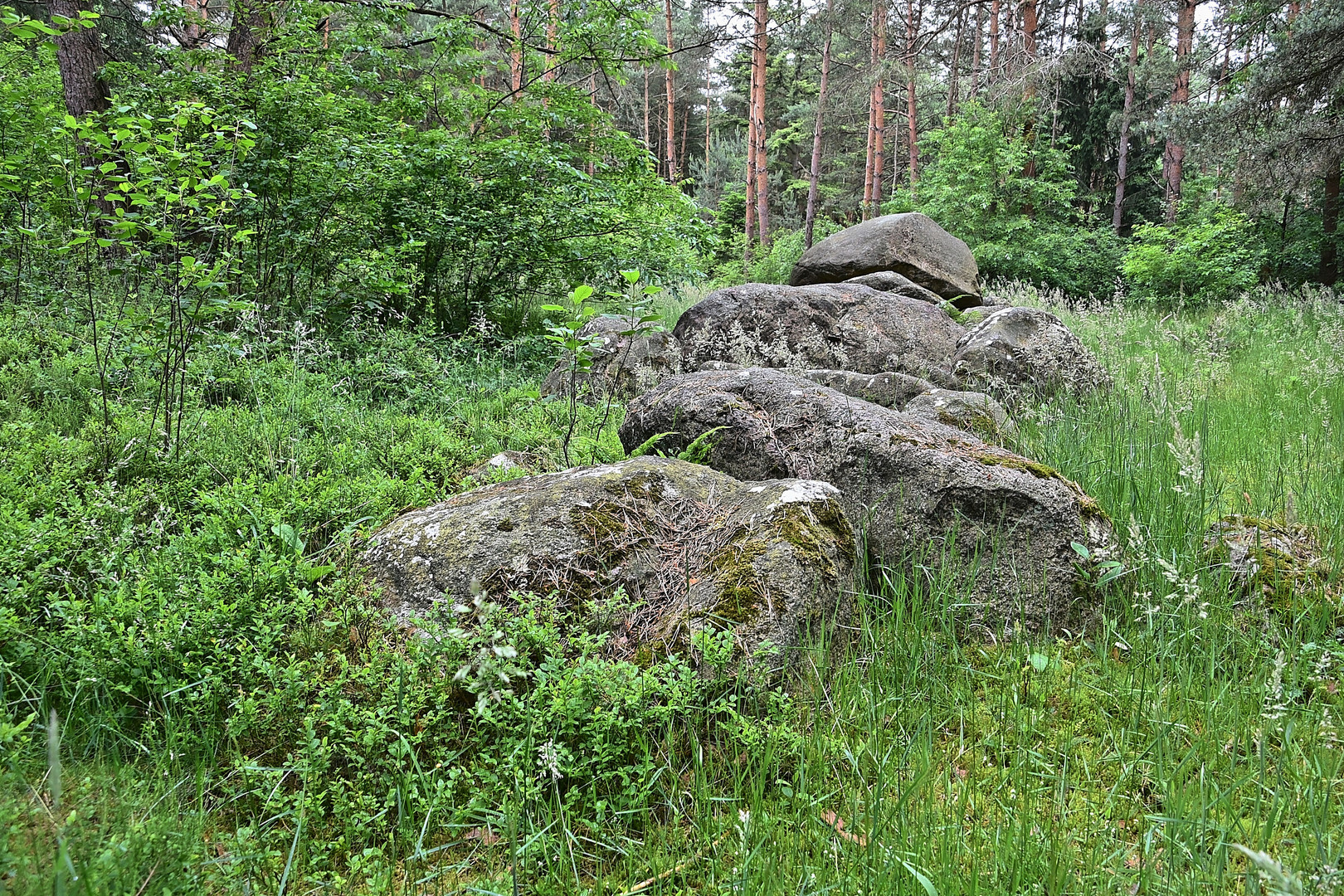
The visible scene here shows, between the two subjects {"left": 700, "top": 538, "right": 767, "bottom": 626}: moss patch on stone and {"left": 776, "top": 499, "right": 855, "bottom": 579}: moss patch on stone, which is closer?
{"left": 700, "top": 538, "right": 767, "bottom": 626}: moss patch on stone

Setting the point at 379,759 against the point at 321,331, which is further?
the point at 321,331

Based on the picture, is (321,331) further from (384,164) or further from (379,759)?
(379,759)

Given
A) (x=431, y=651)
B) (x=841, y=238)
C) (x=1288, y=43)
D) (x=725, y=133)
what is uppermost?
(x=725, y=133)

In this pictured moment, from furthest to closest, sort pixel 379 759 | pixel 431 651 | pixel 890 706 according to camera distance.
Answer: pixel 890 706 → pixel 431 651 → pixel 379 759

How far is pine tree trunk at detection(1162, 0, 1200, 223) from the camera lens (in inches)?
603

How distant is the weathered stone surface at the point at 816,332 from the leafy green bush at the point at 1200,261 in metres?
8.08

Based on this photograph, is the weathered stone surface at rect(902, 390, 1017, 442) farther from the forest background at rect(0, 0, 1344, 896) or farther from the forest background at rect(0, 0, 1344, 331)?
the forest background at rect(0, 0, 1344, 331)

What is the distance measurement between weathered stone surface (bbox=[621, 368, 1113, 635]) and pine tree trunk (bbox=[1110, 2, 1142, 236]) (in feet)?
59.8

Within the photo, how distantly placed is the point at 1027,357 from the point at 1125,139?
17542 mm

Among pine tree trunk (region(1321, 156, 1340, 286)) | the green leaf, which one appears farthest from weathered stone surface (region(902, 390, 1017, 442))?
pine tree trunk (region(1321, 156, 1340, 286))

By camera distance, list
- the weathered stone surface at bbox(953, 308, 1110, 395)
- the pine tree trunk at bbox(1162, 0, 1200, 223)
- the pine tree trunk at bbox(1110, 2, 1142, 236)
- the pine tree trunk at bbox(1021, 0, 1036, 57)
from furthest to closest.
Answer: the pine tree trunk at bbox(1110, 2, 1142, 236) < the pine tree trunk at bbox(1162, 0, 1200, 223) < the pine tree trunk at bbox(1021, 0, 1036, 57) < the weathered stone surface at bbox(953, 308, 1110, 395)

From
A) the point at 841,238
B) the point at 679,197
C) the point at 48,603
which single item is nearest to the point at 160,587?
the point at 48,603

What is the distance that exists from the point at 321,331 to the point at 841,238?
8.00 metres

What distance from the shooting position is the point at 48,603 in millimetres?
2338
